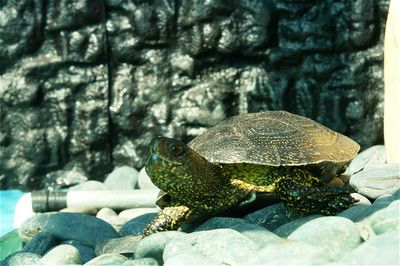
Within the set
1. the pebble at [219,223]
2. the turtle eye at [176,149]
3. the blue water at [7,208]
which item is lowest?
the blue water at [7,208]

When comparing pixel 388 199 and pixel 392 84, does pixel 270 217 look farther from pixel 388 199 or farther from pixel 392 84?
pixel 392 84

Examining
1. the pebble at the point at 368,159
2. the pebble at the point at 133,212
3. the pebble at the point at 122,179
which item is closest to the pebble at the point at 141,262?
the pebble at the point at 133,212

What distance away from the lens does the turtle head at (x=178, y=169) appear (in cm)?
427

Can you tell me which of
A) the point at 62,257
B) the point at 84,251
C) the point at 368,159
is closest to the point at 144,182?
the point at 368,159

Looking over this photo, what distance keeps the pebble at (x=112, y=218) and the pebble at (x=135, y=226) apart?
21 centimetres

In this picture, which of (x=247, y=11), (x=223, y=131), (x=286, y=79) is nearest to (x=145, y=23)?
(x=247, y=11)

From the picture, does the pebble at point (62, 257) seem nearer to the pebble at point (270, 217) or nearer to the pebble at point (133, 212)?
the pebble at point (270, 217)

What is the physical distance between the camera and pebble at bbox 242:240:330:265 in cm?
296

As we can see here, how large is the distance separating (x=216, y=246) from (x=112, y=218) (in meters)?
2.25

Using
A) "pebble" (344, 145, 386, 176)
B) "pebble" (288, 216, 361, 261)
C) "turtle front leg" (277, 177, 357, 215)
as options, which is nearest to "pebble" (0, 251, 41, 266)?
"turtle front leg" (277, 177, 357, 215)

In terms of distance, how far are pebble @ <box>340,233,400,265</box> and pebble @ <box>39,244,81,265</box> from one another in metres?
1.61

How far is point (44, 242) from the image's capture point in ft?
16.0

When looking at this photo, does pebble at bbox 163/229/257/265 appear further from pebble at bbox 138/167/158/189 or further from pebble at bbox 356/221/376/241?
pebble at bbox 138/167/158/189

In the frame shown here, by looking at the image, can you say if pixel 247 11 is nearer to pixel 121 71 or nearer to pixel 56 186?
pixel 121 71
